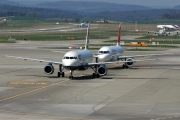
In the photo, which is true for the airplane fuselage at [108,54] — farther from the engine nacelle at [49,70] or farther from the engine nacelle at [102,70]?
the engine nacelle at [49,70]

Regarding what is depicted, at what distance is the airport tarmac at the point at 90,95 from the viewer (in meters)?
43.8

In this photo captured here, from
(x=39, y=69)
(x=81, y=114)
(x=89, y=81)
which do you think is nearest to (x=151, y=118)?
(x=81, y=114)

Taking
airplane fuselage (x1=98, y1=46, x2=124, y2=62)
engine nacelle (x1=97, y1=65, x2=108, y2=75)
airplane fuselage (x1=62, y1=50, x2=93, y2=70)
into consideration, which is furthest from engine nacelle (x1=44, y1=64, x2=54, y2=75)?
airplane fuselage (x1=98, y1=46, x2=124, y2=62)

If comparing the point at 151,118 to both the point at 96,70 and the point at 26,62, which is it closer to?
the point at 96,70

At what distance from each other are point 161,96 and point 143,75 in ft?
69.2

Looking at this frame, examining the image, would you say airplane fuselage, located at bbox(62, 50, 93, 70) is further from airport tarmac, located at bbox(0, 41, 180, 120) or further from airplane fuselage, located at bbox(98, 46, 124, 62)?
airplane fuselage, located at bbox(98, 46, 124, 62)

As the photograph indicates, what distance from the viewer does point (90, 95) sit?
179 ft

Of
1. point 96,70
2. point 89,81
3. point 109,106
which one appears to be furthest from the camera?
point 96,70

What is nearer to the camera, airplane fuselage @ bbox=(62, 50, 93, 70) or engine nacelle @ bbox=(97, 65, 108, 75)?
airplane fuselage @ bbox=(62, 50, 93, 70)

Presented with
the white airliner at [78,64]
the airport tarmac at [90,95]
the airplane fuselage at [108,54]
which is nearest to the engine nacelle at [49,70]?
the white airliner at [78,64]

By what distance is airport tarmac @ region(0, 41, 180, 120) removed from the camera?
43.8 m

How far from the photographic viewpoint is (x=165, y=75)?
7438 centimetres

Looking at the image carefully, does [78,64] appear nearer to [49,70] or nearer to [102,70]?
[102,70]

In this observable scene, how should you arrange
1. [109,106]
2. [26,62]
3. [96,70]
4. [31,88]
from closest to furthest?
[109,106], [31,88], [96,70], [26,62]
